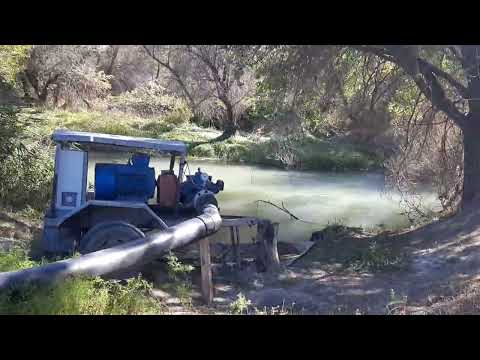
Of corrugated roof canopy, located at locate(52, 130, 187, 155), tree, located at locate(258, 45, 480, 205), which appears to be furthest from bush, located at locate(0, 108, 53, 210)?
tree, located at locate(258, 45, 480, 205)

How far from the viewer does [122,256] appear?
6617mm

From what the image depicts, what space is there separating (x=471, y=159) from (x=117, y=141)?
23.7 ft

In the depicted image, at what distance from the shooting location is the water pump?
33.5ft

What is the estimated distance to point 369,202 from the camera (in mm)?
22734

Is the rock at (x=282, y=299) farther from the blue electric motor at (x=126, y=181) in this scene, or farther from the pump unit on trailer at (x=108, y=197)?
the blue electric motor at (x=126, y=181)

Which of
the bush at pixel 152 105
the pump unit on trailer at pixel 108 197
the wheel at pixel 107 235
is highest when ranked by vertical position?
the bush at pixel 152 105

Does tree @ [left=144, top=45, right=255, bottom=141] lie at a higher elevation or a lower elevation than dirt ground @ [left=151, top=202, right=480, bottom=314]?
higher

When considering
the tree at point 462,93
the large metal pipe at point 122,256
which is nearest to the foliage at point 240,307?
the large metal pipe at point 122,256

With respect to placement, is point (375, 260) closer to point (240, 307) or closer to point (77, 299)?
point (240, 307)

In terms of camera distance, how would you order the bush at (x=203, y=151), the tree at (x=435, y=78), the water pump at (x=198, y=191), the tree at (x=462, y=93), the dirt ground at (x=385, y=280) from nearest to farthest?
the dirt ground at (x=385, y=280) → the water pump at (x=198, y=191) → the tree at (x=435, y=78) → the tree at (x=462, y=93) → the bush at (x=203, y=151)

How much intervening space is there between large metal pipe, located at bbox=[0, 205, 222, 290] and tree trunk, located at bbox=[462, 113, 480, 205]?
561cm

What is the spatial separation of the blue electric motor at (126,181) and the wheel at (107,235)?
0.95 metres

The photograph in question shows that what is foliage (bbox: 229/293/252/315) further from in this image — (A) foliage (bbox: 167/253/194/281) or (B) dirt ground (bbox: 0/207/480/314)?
(A) foliage (bbox: 167/253/194/281)

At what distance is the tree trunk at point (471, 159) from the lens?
A: 11867 mm
